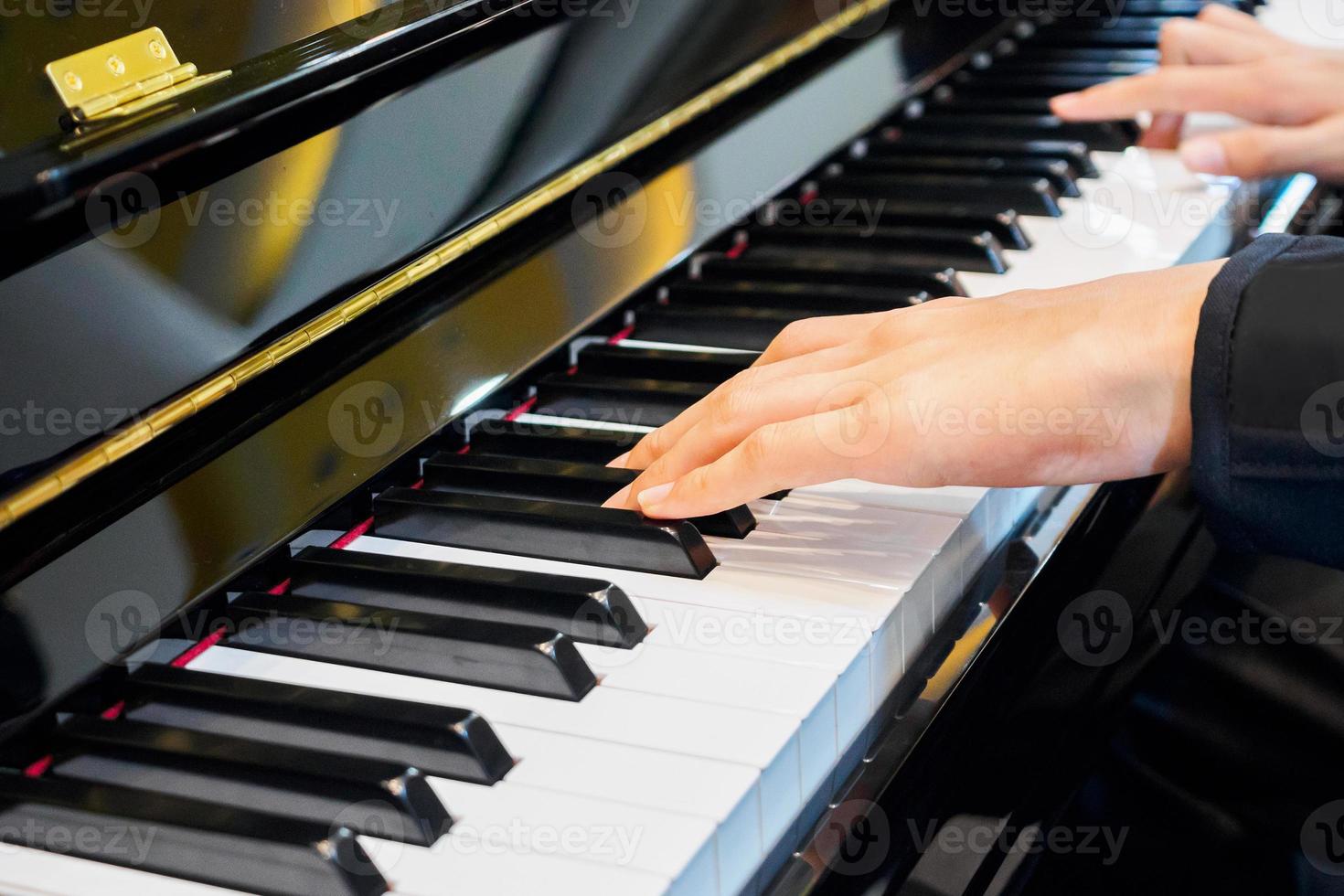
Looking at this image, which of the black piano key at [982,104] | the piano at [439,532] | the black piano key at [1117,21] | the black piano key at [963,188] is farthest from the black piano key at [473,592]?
the black piano key at [1117,21]

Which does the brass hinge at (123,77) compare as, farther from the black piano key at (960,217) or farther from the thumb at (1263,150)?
the thumb at (1263,150)

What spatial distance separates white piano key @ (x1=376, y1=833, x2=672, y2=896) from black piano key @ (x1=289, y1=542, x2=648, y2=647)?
226mm

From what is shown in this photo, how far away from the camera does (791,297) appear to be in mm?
1629

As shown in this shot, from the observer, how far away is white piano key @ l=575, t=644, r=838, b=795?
0.99 metres

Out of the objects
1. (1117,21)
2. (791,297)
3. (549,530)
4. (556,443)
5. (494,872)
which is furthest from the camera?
(1117,21)

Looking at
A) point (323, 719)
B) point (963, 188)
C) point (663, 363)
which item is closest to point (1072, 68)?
point (963, 188)

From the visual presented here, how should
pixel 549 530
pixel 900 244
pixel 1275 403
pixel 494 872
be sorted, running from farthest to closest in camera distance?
pixel 900 244 → pixel 549 530 → pixel 1275 403 → pixel 494 872

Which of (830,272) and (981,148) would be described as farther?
(981,148)

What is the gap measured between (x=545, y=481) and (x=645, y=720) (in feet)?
1.12

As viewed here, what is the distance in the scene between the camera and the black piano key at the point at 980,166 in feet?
6.29

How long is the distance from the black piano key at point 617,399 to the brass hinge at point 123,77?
1.52 ft

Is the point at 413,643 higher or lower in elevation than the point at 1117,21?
lower

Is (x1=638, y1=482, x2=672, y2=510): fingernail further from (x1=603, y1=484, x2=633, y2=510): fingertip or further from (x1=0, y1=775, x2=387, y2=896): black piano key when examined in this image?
(x1=0, y1=775, x2=387, y2=896): black piano key

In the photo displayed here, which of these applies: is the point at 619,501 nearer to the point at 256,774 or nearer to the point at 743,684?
the point at 743,684
